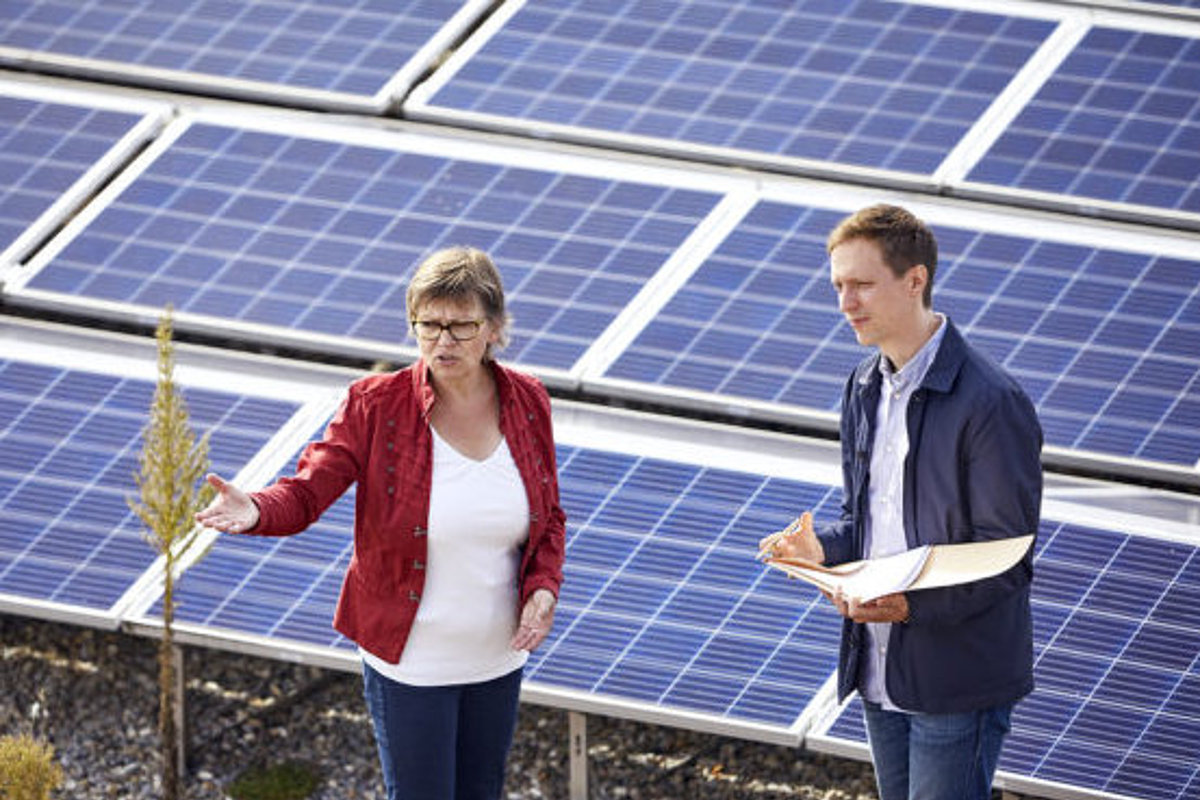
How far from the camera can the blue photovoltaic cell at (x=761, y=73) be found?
44.7ft

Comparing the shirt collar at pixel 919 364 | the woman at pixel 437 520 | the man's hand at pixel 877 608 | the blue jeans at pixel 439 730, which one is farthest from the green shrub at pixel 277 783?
the shirt collar at pixel 919 364

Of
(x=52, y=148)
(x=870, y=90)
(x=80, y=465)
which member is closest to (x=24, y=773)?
(x=80, y=465)

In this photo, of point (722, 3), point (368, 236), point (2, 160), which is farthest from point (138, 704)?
point (722, 3)

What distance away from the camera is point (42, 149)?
13953mm

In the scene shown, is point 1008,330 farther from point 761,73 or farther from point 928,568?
point 928,568

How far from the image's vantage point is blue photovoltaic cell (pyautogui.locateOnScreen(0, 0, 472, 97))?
14477 millimetres

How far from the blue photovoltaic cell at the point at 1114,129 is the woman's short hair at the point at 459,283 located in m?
6.23

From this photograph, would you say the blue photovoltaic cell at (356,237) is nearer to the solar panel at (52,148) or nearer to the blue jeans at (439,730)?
the solar panel at (52,148)

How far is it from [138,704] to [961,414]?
5.63 metres

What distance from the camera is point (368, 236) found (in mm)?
13023

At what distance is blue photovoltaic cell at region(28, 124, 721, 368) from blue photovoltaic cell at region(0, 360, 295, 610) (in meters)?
0.84

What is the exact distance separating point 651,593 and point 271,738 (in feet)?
6.56

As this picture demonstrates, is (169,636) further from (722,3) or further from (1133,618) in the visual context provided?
(722,3)

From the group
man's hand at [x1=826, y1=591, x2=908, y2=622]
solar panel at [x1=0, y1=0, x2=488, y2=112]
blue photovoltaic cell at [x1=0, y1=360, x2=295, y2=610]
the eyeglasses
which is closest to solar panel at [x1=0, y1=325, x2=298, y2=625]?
blue photovoltaic cell at [x1=0, y1=360, x2=295, y2=610]
